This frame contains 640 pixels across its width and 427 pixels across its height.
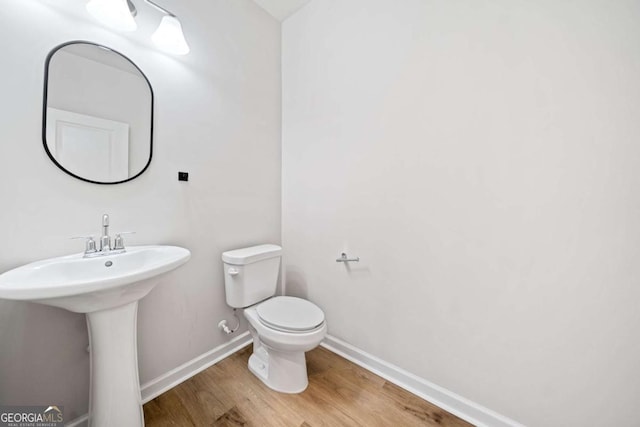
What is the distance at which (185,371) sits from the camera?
139 centimetres

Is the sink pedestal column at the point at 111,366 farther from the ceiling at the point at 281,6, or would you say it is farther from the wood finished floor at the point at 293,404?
the ceiling at the point at 281,6

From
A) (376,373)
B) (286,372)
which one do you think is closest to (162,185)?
(286,372)

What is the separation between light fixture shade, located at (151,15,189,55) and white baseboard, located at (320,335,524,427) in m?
2.06

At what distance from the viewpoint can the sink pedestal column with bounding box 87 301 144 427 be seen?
0.88 m

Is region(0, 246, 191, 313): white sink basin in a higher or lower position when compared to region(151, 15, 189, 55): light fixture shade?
lower

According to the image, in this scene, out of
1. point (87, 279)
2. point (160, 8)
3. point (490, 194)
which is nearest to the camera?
point (87, 279)

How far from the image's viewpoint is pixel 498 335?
3.57 feet

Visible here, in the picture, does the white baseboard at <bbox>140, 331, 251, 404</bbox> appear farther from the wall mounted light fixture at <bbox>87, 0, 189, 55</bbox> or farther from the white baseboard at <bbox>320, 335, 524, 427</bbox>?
the wall mounted light fixture at <bbox>87, 0, 189, 55</bbox>

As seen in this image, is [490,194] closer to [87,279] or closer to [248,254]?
[248,254]

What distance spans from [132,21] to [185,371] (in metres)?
1.90

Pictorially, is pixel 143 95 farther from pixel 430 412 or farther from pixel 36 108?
pixel 430 412

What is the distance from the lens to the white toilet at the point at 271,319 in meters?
1.23

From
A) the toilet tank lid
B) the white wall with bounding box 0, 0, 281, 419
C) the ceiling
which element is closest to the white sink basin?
the white wall with bounding box 0, 0, 281, 419

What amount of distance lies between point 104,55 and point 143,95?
0.20 m
